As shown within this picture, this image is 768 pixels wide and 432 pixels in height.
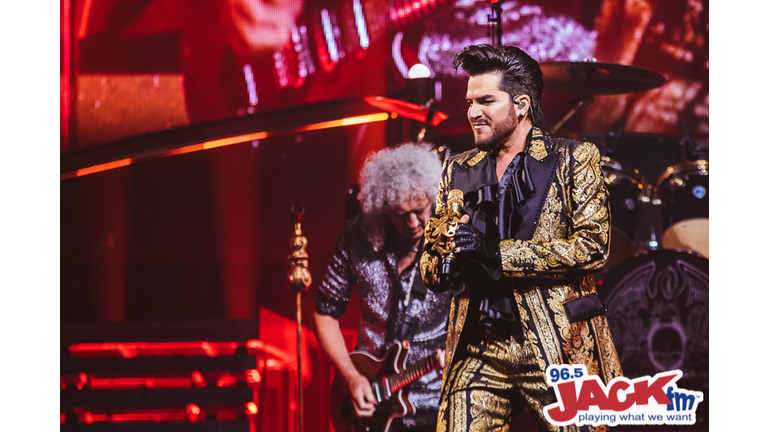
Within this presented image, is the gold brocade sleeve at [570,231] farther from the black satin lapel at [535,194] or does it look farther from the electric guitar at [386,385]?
the electric guitar at [386,385]

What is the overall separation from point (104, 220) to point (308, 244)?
1114 mm

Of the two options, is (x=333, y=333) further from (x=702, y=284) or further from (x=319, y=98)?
(x=702, y=284)

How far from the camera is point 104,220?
385cm

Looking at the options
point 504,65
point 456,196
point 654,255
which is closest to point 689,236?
point 654,255

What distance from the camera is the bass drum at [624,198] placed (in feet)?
12.4

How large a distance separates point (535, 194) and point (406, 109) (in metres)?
1.55

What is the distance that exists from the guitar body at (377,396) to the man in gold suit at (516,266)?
124cm

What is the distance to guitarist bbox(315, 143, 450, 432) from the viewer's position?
3510mm

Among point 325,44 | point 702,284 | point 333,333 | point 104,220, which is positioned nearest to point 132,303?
point 104,220

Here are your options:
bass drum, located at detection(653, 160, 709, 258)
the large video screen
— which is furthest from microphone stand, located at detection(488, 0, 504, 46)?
bass drum, located at detection(653, 160, 709, 258)

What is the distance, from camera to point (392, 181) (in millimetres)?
3662

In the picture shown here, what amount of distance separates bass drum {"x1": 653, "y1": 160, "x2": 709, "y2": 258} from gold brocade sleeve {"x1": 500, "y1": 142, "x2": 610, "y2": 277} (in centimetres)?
168

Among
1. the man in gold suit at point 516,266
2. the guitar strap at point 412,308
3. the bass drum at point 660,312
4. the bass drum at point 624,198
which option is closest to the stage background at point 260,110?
the bass drum at point 624,198

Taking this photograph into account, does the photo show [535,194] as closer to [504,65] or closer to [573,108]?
[504,65]
